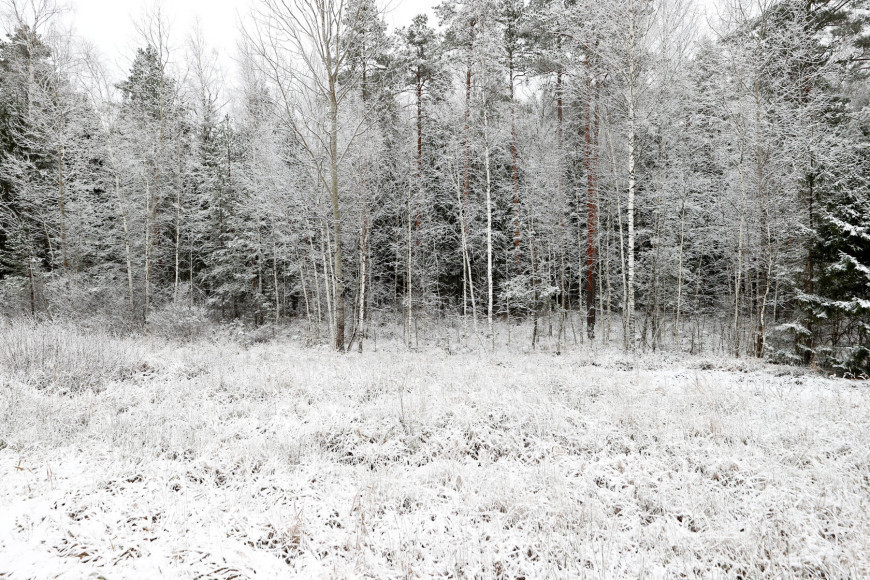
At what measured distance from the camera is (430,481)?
3.92m

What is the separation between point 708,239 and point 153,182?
88.3 ft

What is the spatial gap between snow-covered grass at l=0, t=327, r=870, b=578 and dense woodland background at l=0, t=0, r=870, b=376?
5738 millimetres

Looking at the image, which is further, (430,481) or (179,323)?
(179,323)

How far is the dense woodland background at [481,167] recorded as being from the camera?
10992 millimetres

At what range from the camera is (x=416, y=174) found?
1753 centimetres

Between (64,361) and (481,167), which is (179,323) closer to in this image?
→ (64,361)

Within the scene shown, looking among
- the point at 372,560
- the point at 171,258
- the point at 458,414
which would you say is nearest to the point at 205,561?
the point at 372,560

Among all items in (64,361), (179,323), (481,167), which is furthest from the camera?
(481,167)

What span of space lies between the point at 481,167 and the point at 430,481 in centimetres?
1690

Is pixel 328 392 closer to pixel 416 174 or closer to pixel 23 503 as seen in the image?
pixel 23 503

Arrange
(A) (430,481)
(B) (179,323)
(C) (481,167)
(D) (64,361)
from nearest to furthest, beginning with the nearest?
(A) (430,481), (D) (64,361), (B) (179,323), (C) (481,167)

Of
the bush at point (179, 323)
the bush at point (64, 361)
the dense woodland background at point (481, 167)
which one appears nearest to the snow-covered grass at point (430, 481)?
the bush at point (64, 361)

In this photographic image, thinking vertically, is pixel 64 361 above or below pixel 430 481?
above

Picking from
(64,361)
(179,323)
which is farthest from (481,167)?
(64,361)
